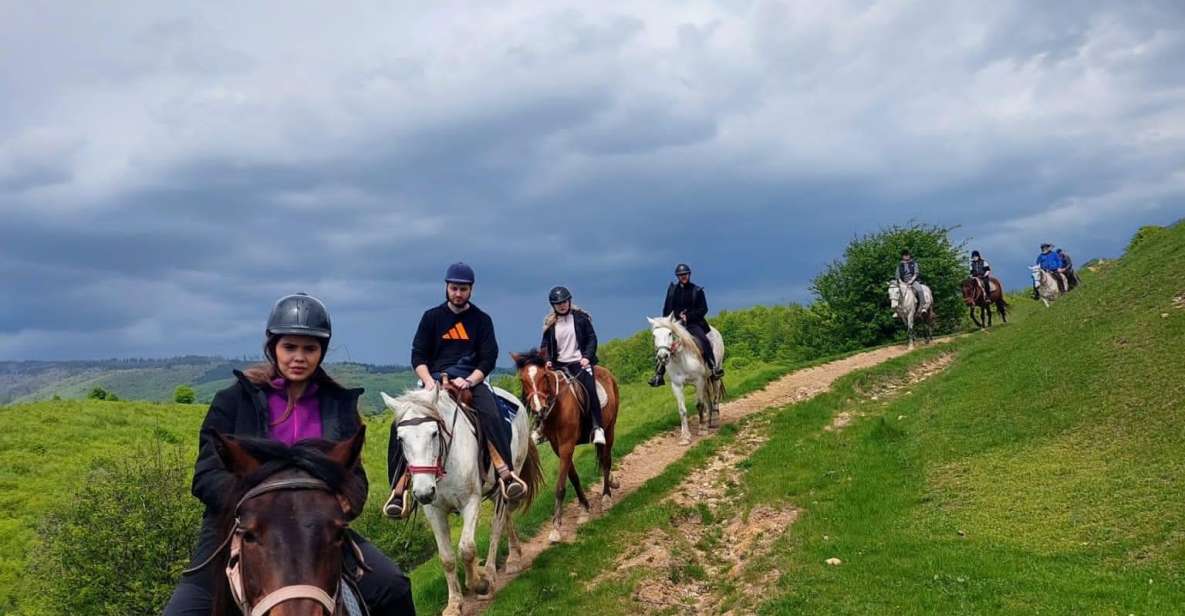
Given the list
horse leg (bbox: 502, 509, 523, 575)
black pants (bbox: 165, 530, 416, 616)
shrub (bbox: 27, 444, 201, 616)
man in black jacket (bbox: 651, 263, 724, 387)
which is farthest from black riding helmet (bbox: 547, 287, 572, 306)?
shrub (bbox: 27, 444, 201, 616)

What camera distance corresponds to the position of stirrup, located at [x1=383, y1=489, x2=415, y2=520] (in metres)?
7.70

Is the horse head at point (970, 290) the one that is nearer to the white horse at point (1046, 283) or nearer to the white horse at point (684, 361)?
the white horse at point (1046, 283)

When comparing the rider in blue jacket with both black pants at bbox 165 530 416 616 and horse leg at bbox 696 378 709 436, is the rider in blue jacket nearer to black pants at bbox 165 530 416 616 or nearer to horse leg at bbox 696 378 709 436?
horse leg at bbox 696 378 709 436

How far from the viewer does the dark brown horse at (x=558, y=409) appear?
10891 millimetres

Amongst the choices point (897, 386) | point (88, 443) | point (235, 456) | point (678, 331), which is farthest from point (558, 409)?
point (88, 443)

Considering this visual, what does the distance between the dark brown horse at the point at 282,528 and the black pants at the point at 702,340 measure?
46.8 ft

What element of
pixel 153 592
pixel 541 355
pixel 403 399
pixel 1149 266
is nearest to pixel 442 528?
pixel 403 399

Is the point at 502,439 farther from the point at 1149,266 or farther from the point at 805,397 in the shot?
the point at 1149,266

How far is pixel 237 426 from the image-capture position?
372 cm

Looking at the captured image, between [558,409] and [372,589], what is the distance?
7.48 meters

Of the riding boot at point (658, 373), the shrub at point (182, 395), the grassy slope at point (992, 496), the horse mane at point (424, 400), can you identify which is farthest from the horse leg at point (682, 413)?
the shrub at point (182, 395)

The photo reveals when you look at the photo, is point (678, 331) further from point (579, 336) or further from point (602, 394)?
point (579, 336)

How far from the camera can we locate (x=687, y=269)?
1677cm

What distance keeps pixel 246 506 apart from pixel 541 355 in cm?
820
